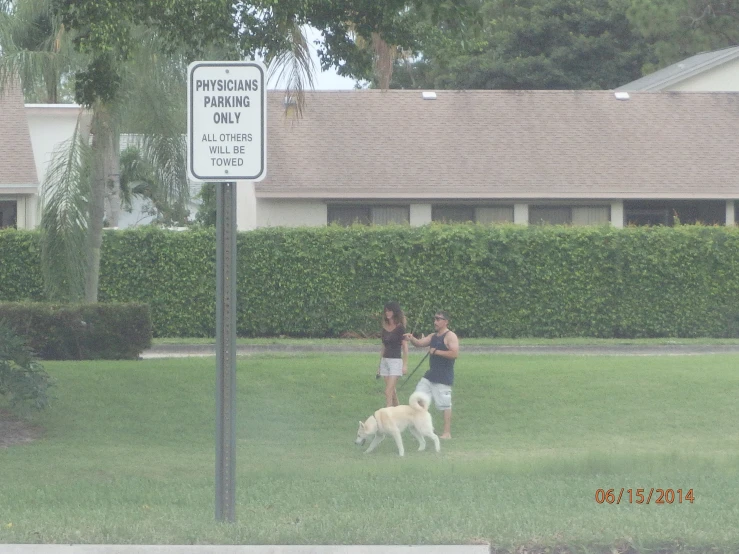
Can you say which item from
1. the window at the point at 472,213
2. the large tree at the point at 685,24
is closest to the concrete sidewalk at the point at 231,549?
the window at the point at 472,213

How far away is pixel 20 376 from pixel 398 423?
13.7 ft

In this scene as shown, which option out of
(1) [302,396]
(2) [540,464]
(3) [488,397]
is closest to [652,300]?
(3) [488,397]

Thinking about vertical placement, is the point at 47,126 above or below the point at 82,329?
above

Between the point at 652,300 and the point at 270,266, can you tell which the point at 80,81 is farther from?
the point at 652,300

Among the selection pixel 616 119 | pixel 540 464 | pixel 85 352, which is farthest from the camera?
pixel 616 119

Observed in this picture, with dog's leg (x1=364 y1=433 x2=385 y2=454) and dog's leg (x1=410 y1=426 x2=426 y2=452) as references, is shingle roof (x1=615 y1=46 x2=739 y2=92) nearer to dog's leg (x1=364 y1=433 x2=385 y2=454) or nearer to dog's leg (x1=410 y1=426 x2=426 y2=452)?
dog's leg (x1=410 y1=426 x2=426 y2=452)

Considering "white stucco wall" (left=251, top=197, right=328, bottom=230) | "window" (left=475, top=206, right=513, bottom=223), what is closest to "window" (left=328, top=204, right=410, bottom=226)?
"white stucco wall" (left=251, top=197, right=328, bottom=230)

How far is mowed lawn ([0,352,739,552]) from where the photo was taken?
6.17 m

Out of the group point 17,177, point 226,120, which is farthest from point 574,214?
point 226,120

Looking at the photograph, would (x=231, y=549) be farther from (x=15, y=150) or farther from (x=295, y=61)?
(x=15, y=150)

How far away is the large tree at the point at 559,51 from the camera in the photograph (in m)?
40.0

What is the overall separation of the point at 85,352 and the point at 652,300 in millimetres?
13328

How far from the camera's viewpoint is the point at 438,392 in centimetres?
1210

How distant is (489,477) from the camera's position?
858cm
